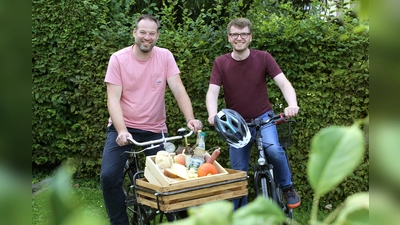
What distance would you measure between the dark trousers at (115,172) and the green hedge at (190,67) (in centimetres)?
163

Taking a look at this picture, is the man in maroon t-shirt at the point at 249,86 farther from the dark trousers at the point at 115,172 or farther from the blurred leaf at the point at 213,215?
the blurred leaf at the point at 213,215

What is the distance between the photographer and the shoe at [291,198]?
11.9 feet

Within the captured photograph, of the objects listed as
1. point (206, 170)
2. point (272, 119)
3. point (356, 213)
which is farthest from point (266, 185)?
point (356, 213)

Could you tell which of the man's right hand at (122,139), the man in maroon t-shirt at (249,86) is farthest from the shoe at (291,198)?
the man's right hand at (122,139)

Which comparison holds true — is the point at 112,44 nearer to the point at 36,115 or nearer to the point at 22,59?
the point at 36,115

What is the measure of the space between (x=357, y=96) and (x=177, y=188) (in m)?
2.79

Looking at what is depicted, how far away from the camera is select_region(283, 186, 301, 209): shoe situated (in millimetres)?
3625

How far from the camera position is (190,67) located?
5.01 metres

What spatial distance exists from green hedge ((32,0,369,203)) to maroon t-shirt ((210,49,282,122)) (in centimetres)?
106

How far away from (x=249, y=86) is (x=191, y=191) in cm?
128

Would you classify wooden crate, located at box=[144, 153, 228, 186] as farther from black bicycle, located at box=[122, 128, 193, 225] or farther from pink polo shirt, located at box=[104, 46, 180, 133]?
pink polo shirt, located at box=[104, 46, 180, 133]

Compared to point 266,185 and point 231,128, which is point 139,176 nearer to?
point 231,128

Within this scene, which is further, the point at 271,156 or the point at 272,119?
the point at 271,156

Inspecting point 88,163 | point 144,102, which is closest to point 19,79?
point 144,102
